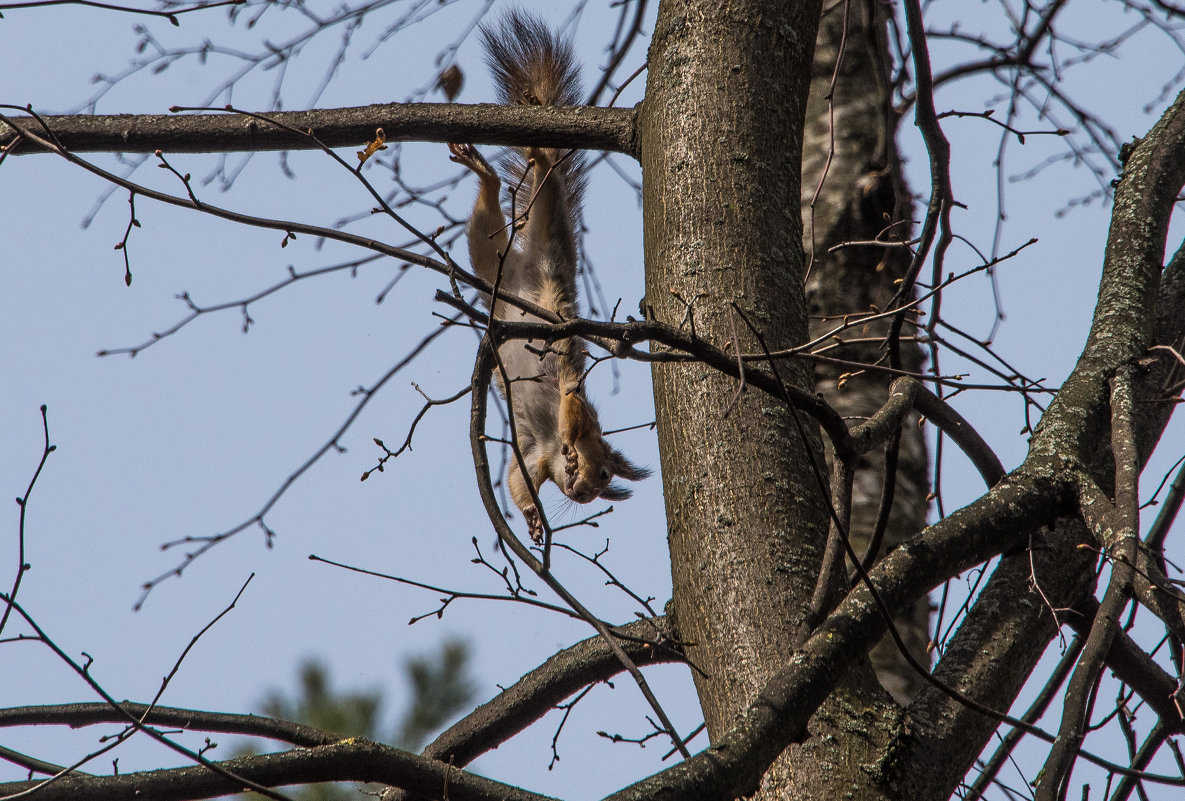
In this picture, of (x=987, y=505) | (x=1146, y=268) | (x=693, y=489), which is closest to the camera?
(x=987, y=505)

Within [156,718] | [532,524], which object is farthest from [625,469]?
[156,718]

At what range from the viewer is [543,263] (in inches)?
181

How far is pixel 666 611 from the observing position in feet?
6.68

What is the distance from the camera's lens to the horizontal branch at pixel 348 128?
2533 millimetres

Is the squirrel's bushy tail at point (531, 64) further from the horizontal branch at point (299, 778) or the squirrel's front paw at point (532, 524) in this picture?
the horizontal branch at point (299, 778)

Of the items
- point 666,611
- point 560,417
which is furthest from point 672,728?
point 560,417

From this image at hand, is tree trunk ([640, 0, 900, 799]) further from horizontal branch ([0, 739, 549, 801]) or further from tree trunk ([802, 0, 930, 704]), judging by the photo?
tree trunk ([802, 0, 930, 704])

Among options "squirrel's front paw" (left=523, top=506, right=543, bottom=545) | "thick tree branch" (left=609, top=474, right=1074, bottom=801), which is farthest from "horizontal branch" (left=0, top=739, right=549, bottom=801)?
"squirrel's front paw" (left=523, top=506, right=543, bottom=545)

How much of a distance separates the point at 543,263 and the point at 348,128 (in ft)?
6.84

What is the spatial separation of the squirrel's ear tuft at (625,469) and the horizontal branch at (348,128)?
255 cm

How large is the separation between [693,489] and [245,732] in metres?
0.91

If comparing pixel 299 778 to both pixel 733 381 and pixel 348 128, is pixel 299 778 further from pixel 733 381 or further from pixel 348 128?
pixel 348 128

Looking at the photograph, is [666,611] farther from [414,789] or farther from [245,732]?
[245,732]

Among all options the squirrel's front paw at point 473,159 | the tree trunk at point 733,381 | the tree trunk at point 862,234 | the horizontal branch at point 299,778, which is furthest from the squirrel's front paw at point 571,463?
the horizontal branch at point 299,778
